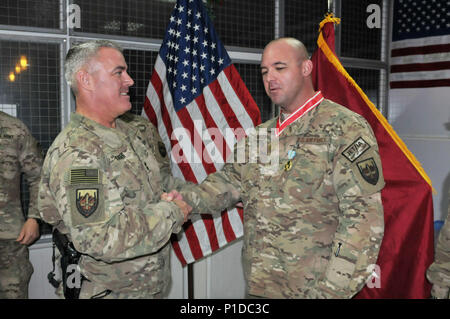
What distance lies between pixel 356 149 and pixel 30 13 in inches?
90.8

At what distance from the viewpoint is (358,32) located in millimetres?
4113

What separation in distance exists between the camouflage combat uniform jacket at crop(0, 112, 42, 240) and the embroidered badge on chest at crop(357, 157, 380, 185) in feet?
6.54

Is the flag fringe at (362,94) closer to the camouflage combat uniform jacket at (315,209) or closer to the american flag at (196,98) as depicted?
the american flag at (196,98)

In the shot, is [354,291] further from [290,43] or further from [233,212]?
[233,212]

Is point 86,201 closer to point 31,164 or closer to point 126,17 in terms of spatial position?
point 31,164

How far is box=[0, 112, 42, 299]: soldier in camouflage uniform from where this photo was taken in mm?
2473

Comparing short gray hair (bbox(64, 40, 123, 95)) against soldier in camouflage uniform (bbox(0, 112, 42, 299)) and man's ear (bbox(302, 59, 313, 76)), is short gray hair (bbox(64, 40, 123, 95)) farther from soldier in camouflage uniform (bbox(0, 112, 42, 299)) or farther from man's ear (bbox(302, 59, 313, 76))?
soldier in camouflage uniform (bbox(0, 112, 42, 299))

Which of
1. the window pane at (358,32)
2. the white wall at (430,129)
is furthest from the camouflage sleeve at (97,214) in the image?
the white wall at (430,129)

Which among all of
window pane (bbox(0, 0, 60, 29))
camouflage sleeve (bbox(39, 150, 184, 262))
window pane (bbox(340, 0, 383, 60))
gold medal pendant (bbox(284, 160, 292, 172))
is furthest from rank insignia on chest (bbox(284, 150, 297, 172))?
window pane (bbox(340, 0, 383, 60))

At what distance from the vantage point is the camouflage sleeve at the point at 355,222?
5.04 ft

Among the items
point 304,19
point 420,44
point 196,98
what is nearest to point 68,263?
point 196,98
